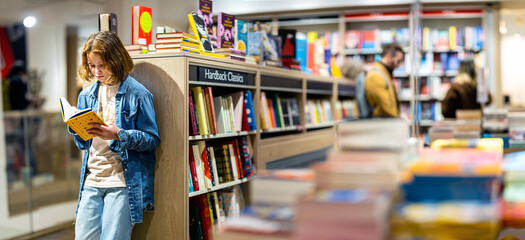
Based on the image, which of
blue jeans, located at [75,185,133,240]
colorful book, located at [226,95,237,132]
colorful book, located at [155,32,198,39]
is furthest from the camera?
colorful book, located at [226,95,237,132]

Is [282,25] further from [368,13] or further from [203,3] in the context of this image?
[203,3]

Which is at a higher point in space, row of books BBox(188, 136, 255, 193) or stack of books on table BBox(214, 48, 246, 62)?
stack of books on table BBox(214, 48, 246, 62)

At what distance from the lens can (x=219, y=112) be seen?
351 centimetres

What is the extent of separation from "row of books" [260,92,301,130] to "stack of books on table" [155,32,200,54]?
1.27m

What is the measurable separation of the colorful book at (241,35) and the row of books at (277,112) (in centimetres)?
48

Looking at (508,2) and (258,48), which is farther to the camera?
(508,2)

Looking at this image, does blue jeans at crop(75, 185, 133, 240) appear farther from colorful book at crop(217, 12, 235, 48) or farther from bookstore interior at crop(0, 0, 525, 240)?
colorful book at crop(217, 12, 235, 48)

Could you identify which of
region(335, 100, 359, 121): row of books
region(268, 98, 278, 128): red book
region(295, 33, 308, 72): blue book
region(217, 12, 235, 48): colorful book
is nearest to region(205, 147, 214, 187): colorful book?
region(217, 12, 235, 48): colorful book

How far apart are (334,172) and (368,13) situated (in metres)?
7.41

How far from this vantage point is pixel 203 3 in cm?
348

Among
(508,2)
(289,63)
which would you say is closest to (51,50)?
(289,63)

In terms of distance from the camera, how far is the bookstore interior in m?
1.22

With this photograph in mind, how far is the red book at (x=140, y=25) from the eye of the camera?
3.09 meters

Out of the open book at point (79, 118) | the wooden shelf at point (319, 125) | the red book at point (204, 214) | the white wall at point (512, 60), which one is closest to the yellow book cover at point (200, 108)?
the red book at point (204, 214)
